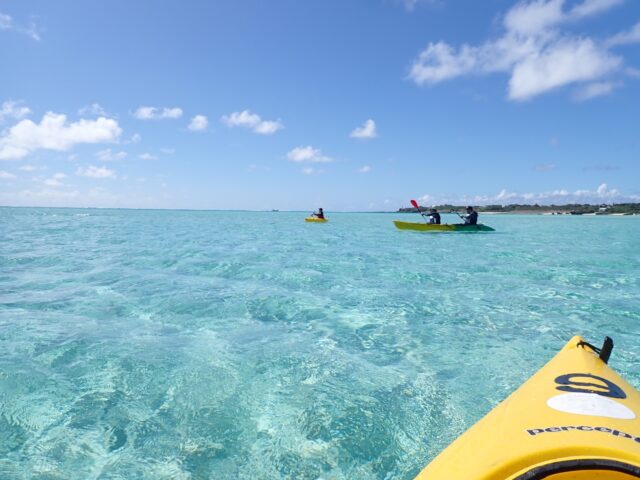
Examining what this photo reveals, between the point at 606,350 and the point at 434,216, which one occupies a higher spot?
the point at 434,216

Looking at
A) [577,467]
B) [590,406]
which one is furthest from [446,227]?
[577,467]

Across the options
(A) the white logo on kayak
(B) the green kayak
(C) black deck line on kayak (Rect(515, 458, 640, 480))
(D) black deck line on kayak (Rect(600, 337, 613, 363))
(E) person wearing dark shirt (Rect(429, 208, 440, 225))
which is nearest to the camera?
(C) black deck line on kayak (Rect(515, 458, 640, 480))

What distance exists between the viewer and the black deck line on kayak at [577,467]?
182cm

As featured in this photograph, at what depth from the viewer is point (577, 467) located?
1.87 metres

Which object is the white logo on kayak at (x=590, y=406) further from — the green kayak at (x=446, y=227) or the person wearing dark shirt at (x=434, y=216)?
the person wearing dark shirt at (x=434, y=216)

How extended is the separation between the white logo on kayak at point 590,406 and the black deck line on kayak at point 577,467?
601 mm

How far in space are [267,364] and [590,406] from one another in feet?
13.8

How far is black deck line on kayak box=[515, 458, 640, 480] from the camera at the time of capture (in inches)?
71.8

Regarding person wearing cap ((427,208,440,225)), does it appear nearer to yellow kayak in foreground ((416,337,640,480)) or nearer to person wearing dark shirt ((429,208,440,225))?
person wearing dark shirt ((429,208,440,225))

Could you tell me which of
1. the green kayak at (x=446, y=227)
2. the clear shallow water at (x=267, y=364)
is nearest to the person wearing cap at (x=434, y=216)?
the green kayak at (x=446, y=227)

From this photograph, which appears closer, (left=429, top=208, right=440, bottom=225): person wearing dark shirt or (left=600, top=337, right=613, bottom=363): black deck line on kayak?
(left=600, top=337, right=613, bottom=363): black deck line on kayak

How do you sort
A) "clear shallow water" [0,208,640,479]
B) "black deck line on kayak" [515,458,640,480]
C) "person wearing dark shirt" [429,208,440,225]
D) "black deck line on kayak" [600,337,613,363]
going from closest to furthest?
1. "black deck line on kayak" [515,458,640,480]
2. "black deck line on kayak" [600,337,613,363]
3. "clear shallow water" [0,208,640,479]
4. "person wearing dark shirt" [429,208,440,225]

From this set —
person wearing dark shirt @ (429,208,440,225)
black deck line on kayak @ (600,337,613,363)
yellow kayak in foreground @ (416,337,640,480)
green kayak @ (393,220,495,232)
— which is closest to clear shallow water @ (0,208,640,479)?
yellow kayak in foreground @ (416,337,640,480)

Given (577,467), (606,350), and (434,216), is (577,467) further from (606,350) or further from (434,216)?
(434,216)
